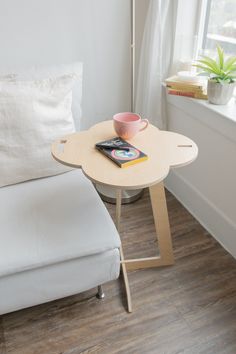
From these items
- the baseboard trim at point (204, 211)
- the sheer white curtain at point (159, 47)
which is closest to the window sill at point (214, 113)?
the sheer white curtain at point (159, 47)

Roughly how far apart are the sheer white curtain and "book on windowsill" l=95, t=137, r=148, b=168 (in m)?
0.76

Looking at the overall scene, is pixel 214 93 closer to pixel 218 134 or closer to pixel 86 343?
pixel 218 134

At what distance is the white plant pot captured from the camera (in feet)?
5.08

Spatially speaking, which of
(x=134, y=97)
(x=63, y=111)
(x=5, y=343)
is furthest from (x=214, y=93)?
(x=5, y=343)

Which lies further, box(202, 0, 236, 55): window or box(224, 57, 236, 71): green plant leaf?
box(202, 0, 236, 55): window

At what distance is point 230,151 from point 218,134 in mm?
113

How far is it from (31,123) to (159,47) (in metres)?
0.88

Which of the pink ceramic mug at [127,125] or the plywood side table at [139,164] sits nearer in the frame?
the plywood side table at [139,164]

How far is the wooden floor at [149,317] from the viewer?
4.12 feet

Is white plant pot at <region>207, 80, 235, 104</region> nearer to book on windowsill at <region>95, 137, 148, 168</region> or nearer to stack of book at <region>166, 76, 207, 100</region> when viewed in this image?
stack of book at <region>166, 76, 207, 100</region>

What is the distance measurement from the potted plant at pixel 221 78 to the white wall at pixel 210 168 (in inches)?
2.3

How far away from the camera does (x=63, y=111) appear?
1466mm

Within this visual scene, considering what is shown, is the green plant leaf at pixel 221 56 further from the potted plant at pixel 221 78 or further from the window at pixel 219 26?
the window at pixel 219 26

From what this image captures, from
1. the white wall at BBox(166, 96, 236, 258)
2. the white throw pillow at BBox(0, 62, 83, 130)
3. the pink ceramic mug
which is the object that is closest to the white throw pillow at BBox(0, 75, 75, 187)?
the white throw pillow at BBox(0, 62, 83, 130)
